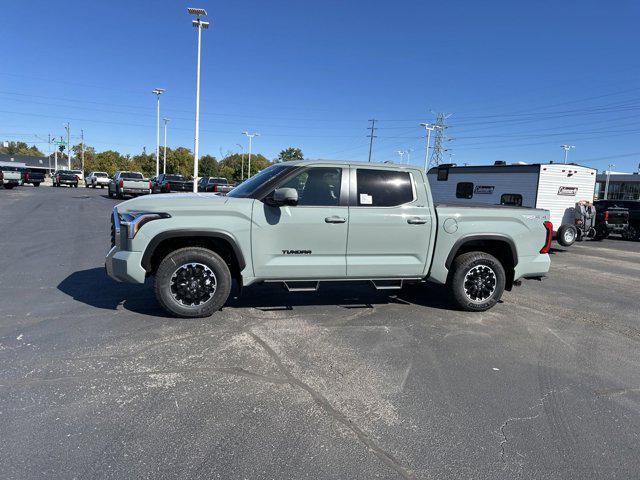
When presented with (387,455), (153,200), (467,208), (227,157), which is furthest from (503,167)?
(227,157)

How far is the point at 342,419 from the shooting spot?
127 inches

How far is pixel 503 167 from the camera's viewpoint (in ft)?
47.7

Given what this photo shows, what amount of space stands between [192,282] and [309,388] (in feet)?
6.96

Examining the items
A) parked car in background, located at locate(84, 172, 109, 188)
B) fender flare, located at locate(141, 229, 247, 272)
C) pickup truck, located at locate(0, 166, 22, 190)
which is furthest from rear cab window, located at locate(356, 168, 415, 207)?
parked car in background, located at locate(84, 172, 109, 188)

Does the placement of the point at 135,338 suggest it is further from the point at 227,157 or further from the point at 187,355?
the point at 227,157

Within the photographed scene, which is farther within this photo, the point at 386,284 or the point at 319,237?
the point at 386,284

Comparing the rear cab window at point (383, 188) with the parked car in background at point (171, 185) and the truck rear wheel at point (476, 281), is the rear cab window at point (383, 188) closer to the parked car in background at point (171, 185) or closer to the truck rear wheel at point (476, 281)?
the truck rear wheel at point (476, 281)

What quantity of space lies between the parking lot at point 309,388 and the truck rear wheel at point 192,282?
0.59ft

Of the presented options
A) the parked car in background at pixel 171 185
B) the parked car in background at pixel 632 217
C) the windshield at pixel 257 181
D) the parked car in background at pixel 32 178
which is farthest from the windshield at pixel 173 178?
the windshield at pixel 257 181

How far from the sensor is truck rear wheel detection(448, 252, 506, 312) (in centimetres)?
597

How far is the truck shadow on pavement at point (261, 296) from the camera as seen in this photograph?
5715 millimetres

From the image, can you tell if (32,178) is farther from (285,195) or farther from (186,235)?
(285,195)

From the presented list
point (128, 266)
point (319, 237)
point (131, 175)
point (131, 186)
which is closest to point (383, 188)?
point (319, 237)

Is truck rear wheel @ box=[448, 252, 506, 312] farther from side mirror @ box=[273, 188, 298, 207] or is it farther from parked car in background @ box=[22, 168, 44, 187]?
parked car in background @ box=[22, 168, 44, 187]
